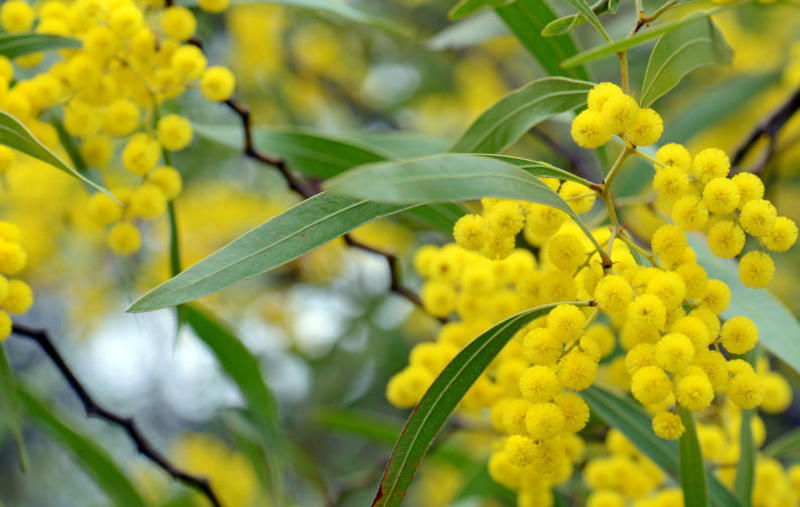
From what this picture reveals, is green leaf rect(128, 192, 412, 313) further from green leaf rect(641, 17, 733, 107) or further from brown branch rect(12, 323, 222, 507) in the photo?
brown branch rect(12, 323, 222, 507)

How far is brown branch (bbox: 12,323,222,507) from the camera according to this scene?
1.09m

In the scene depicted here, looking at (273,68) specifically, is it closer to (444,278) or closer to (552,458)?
(444,278)

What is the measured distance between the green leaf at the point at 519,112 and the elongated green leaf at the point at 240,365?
22.4 inches

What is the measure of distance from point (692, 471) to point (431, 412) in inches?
12.9

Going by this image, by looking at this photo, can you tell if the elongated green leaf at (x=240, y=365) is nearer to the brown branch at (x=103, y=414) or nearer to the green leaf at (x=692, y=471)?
the brown branch at (x=103, y=414)

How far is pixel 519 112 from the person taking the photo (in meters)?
0.94

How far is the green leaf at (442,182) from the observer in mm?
574

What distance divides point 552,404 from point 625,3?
2345mm

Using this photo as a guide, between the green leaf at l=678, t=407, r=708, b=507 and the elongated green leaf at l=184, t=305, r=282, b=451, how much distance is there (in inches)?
28.0

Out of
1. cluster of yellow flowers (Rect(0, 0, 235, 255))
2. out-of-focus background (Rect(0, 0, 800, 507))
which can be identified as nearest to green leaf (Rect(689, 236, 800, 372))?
cluster of yellow flowers (Rect(0, 0, 235, 255))

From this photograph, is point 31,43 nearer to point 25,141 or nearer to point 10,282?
point 25,141

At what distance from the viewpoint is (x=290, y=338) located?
2920mm

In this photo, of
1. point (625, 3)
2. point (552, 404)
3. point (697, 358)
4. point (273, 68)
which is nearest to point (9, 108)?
point (552, 404)

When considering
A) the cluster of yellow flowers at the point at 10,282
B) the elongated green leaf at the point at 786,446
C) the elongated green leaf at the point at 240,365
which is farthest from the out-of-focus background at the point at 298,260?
the cluster of yellow flowers at the point at 10,282
